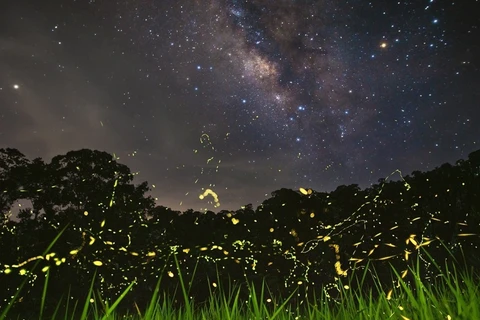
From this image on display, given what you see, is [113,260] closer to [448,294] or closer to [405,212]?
[405,212]

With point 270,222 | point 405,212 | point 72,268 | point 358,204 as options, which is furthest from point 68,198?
point 405,212

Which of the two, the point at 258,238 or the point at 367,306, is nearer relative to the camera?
the point at 367,306

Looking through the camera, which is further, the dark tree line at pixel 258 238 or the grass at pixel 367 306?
the dark tree line at pixel 258 238

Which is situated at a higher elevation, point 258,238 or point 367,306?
point 258,238

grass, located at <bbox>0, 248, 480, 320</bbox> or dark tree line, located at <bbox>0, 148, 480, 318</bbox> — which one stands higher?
dark tree line, located at <bbox>0, 148, 480, 318</bbox>

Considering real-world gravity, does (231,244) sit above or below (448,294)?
above

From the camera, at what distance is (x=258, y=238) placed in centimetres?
1246

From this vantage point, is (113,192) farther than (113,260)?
Yes

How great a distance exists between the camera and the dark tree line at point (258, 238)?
1170cm

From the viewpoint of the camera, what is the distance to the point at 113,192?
13961mm

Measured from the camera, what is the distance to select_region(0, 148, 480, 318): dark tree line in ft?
38.4

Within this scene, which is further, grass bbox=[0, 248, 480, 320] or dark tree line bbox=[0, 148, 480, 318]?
dark tree line bbox=[0, 148, 480, 318]

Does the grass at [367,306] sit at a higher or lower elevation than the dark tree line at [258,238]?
lower

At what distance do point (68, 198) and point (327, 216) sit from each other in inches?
325
